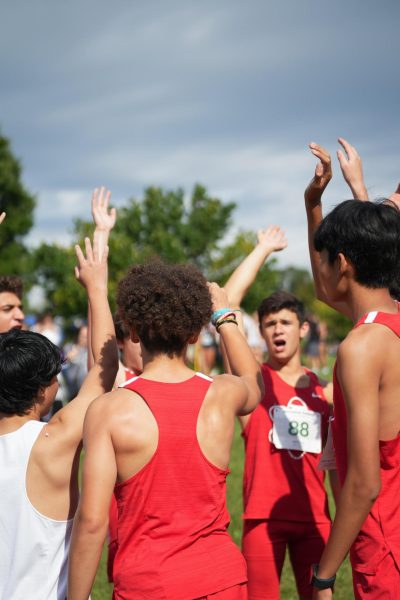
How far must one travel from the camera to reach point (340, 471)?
2680 millimetres

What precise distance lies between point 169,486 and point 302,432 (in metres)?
2.22

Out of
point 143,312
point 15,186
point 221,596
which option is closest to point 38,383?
point 143,312

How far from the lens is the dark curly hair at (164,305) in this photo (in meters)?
2.66

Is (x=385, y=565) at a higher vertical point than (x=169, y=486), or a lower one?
lower

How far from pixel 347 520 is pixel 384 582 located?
0.97 ft

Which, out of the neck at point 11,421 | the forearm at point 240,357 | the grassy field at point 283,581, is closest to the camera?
the neck at point 11,421

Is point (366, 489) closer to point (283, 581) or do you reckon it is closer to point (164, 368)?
point (164, 368)

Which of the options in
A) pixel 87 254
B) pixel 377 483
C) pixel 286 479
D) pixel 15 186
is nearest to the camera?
pixel 377 483

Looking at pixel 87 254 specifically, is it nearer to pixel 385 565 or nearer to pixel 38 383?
pixel 38 383

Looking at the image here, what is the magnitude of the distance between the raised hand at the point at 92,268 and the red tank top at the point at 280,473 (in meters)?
1.87

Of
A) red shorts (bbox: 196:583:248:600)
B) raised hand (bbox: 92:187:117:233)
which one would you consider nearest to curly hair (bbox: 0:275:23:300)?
raised hand (bbox: 92:187:117:233)

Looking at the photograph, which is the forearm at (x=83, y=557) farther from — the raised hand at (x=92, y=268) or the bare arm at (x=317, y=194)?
the bare arm at (x=317, y=194)

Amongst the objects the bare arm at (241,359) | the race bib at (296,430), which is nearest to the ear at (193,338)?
the bare arm at (241,359)

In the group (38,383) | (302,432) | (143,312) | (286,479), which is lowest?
(286,479)
